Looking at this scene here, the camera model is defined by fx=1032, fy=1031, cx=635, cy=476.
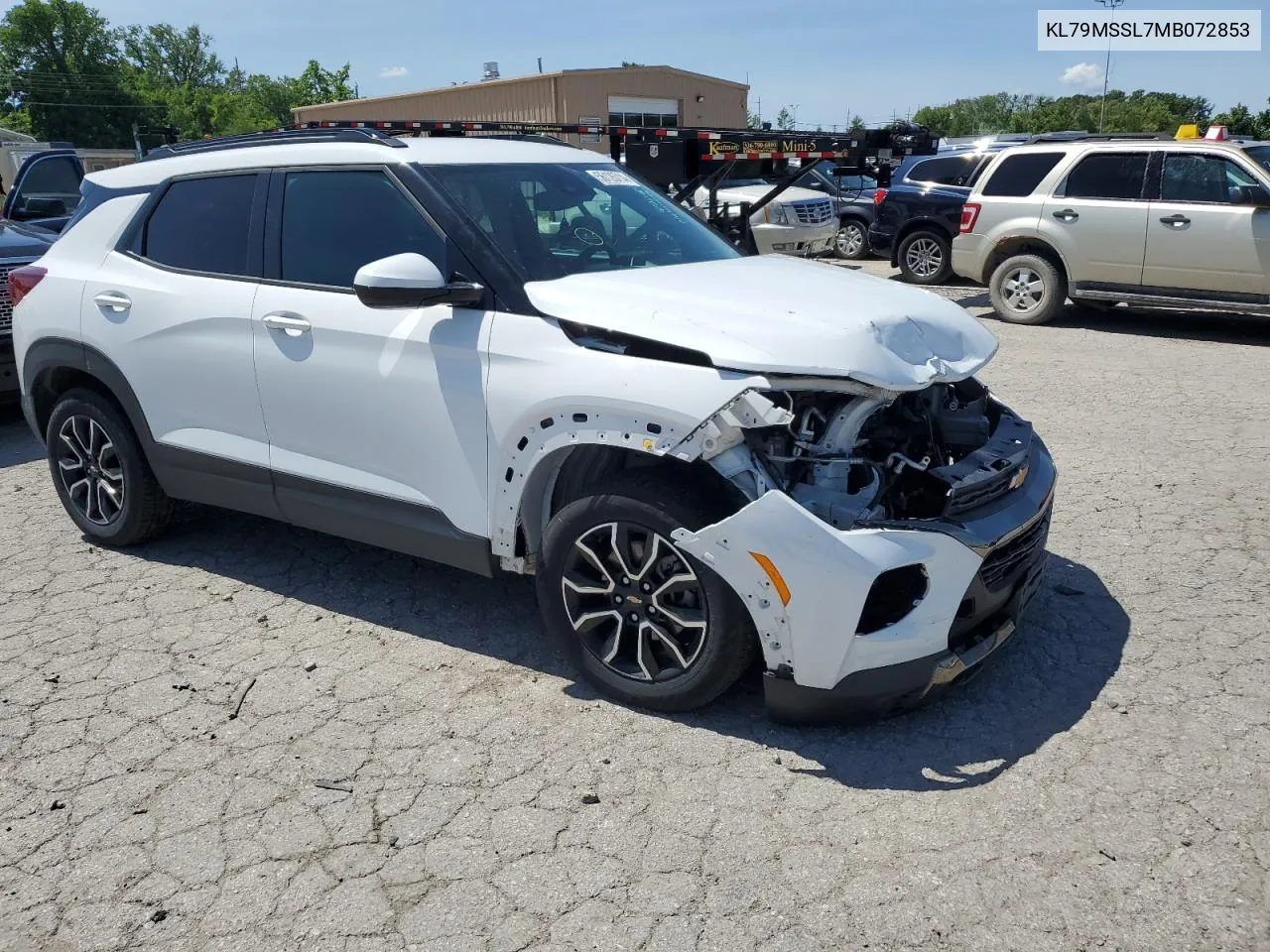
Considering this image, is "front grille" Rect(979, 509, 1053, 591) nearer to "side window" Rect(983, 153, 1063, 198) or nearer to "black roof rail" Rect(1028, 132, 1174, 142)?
"side window" Rect(983, 153, 1063, 198)

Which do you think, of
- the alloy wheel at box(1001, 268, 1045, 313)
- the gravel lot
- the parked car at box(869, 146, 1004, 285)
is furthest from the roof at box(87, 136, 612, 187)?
the parked car at box(869, 146, 1004, 285)

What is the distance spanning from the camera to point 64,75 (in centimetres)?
7669

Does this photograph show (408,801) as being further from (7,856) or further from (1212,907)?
(1212,907)

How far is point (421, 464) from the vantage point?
3824 mm

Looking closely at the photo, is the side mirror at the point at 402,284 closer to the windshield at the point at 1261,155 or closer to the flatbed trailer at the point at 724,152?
the flatbed trailer at the point at 724,152

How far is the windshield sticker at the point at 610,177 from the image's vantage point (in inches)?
178

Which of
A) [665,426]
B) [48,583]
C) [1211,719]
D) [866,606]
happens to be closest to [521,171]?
[665,426]

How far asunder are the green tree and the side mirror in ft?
266

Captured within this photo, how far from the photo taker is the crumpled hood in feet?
10.4

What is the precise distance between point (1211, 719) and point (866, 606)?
128cm

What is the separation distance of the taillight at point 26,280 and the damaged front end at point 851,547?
3630mm

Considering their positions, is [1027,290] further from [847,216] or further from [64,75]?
[64,75]

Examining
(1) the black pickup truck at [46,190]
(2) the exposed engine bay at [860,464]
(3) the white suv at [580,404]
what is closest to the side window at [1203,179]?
(3) the white suv at [580,404]

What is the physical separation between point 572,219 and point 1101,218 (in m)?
7.88
